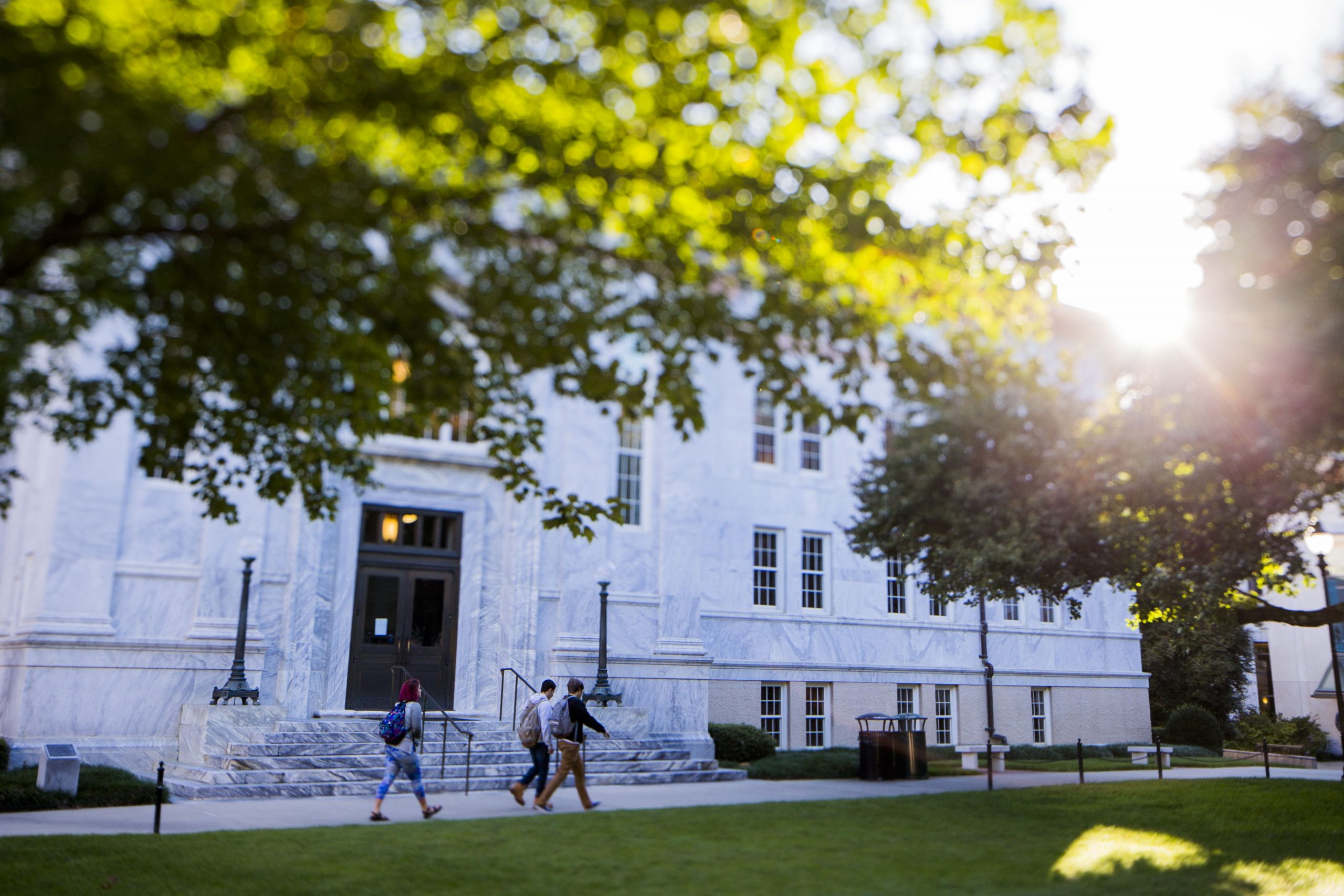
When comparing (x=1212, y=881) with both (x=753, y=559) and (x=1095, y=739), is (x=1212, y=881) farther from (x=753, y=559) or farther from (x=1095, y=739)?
(x=1095, y=739)

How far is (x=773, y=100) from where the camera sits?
8742mm

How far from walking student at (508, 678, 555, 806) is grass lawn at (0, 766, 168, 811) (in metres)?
5.03

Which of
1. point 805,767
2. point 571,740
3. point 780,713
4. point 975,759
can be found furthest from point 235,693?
point 975,759

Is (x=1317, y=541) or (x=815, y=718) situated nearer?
(x=1317, y=541)

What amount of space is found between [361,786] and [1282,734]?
30526 millimetres

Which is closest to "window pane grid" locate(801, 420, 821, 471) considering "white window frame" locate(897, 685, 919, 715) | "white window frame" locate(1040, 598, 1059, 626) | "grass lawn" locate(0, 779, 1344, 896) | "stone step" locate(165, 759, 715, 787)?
"white window frame" locate(897, 685, 919, 715)

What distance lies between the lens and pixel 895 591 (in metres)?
29.4

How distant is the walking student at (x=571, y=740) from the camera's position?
1470cm

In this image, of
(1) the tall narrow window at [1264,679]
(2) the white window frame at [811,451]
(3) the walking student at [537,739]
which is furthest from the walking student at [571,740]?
(1) the tall narrow window at [1264,679]

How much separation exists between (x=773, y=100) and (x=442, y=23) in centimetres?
261

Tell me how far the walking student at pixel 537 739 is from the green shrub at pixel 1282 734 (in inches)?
1099

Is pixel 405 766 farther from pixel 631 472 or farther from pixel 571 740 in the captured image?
pixel 631 472

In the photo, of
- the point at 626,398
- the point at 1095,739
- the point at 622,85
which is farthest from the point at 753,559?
the point at 622,85

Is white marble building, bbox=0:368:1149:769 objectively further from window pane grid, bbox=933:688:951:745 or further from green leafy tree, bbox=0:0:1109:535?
green leafy tree, bbox=0:0:1109:535
